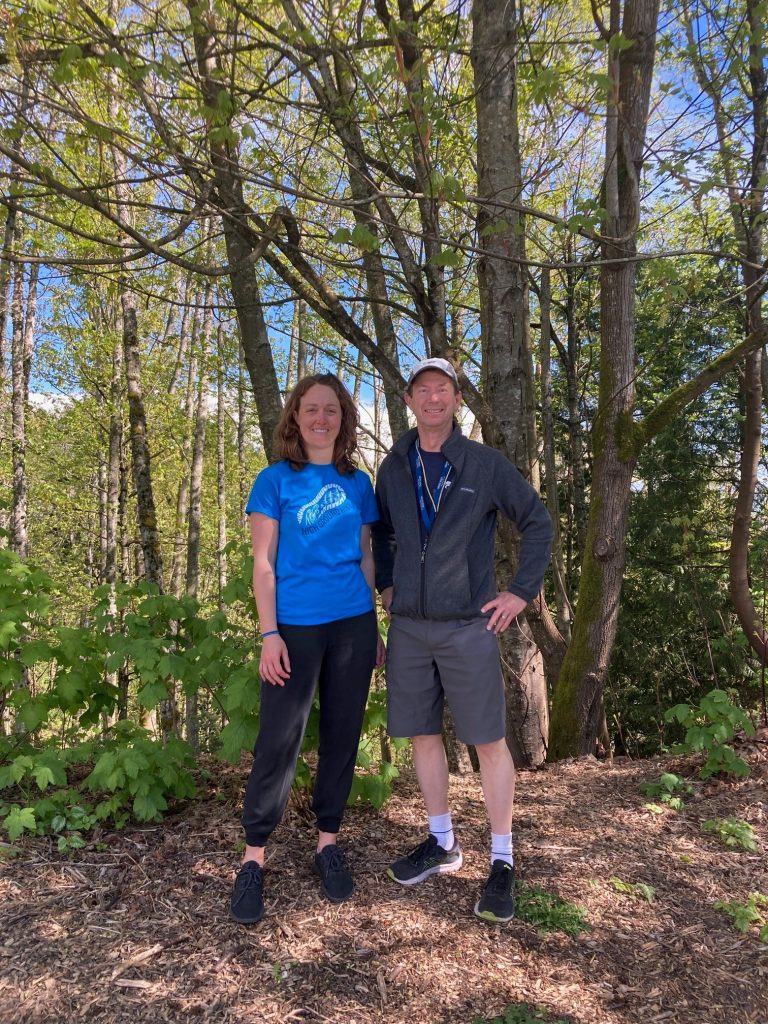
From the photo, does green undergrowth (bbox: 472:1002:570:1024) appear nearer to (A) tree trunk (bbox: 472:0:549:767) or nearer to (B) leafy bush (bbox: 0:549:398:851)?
(B) leafy bush (bbox: 0:549:398:851)

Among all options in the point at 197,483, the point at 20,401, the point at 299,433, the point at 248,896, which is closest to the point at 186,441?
the point at 197,483

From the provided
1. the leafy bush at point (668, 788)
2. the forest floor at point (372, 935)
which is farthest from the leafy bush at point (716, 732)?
the forest floor at point (372, 935)

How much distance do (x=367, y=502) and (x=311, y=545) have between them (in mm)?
332

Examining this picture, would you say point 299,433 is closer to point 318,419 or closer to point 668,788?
point 318,419

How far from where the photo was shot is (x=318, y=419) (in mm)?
2580

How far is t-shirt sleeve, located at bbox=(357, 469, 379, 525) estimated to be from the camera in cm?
266

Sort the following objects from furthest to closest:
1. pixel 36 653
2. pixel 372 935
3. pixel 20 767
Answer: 1. pixel 36 653
2. pixel 20 767
3. pixel 372 935

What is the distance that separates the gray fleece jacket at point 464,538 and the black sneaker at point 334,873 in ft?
3.48

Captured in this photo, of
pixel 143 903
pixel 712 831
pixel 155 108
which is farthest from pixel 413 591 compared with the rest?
pixel 155 108

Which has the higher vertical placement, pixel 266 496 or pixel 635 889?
pixel 266 496

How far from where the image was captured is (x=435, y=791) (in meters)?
2.72

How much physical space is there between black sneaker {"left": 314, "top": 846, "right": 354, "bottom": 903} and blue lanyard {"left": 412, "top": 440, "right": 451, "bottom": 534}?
142 centimetres

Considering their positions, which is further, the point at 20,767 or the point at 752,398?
the point at 752,398

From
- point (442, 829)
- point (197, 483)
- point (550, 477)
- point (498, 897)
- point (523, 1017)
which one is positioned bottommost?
point (523, 1017)
